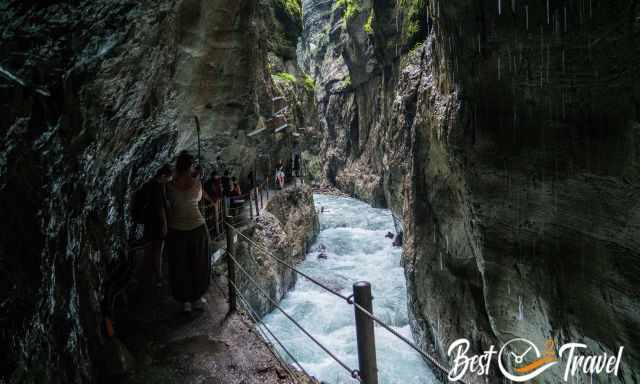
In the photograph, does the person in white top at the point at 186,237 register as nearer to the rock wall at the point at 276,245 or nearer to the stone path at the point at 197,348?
the stone path at the point at 197,348

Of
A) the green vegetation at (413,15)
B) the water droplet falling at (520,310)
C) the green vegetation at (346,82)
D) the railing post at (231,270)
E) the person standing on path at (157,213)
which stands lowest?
the water droplet falling at (520,310)

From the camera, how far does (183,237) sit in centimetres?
418

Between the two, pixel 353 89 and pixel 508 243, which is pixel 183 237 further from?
pixel 353 89

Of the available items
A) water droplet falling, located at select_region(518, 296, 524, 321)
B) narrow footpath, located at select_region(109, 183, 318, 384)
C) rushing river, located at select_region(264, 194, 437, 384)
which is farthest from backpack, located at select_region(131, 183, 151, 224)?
rushing river, located at select_region(264, 194, 437, 384)

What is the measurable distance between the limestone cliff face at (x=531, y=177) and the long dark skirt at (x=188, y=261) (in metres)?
4.04

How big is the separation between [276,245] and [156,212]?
7294 millimetres

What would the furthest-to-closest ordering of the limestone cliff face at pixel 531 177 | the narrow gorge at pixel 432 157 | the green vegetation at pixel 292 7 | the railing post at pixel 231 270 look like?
the green vegetation at pixel 292 7
the railing post at pixel 231 270
the limestone cliff face at pixel 531 177
the narrow gorge at pixel 432 157

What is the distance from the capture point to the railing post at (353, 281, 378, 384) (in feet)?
6.54

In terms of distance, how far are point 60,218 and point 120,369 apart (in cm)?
164

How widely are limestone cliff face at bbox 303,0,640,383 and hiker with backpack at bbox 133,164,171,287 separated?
4.44 meters

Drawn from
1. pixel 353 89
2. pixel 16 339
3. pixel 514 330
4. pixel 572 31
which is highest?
pixel 353 89

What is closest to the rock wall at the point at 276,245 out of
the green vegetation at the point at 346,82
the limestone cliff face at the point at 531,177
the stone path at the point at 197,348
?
the stone path at the point at 197,348

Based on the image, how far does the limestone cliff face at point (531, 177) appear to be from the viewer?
12.2 feet

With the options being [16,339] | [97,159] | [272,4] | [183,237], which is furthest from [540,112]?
[272,4]
